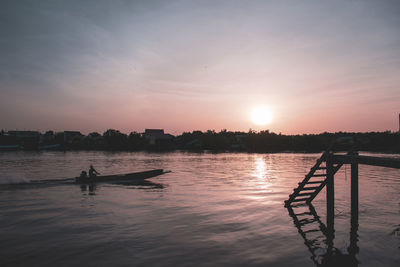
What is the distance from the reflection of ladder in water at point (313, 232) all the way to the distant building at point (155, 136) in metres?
104

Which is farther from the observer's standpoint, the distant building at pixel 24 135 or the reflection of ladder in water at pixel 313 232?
the distant building at pixel 24 135

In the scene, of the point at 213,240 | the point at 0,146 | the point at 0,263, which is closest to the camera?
the point at 0,263

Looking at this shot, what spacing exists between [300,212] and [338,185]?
41.6ft

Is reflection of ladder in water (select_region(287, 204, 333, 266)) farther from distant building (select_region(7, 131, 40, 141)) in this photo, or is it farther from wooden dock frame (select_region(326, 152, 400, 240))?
distant building (select_region(7, 131, 40, 141))

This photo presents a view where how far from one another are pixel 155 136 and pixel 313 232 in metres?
110

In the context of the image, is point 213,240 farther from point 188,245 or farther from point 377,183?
point 377,183

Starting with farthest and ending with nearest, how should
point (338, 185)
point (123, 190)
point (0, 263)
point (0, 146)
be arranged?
point (0, 146) < point (338, 185) < point (123, 190) < point (0, 263)

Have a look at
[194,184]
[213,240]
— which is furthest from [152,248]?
[194,184]

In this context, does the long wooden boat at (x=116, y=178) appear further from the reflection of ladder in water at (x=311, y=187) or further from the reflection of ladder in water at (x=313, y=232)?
the reflection of ladder in water at (x=313, y=232)

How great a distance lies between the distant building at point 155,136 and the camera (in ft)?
387

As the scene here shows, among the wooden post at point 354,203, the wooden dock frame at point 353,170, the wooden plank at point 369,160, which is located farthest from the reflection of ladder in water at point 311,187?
the wooden post at point 354,203

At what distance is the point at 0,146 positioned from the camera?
323 feet

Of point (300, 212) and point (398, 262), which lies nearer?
point (398, 262)

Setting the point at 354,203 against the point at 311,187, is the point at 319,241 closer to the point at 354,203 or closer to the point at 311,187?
the point at 354,203
